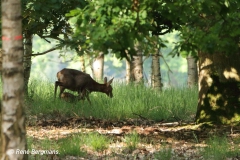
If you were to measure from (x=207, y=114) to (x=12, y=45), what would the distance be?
6213 millimetres

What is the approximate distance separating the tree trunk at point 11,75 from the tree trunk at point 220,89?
600cm

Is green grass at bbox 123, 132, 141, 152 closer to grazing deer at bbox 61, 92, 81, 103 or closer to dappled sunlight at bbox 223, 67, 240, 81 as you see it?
dappled sunlight at bbox 223, 67, 240, 81

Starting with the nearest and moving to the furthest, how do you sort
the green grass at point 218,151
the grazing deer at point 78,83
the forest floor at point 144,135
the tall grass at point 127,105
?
the green grass at point 218,151, the forest floor at point 144,135, the tall grass at point 127,105, the grazing deer at point 78,83

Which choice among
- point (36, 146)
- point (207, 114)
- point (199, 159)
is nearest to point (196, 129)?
point (207, 114)

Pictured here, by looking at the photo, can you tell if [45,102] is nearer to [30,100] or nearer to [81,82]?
[30,100]

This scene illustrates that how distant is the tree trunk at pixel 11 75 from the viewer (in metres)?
6.32

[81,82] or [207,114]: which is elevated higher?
[81,82]

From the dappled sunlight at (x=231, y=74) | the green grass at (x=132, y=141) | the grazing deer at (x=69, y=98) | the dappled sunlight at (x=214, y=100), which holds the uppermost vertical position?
the dappled sunlight at (x=231, y=74)

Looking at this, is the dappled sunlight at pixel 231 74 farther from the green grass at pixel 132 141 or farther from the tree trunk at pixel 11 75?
the tree trunk at pixel 11 75

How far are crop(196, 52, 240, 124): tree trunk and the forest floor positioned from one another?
28 cm

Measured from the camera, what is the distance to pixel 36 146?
9.62 metres

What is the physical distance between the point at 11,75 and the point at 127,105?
8701mm

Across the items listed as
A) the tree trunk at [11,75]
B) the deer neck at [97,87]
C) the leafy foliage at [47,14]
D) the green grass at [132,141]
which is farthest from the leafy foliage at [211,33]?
the deer neck at [97,87]

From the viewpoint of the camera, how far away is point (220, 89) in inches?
461
